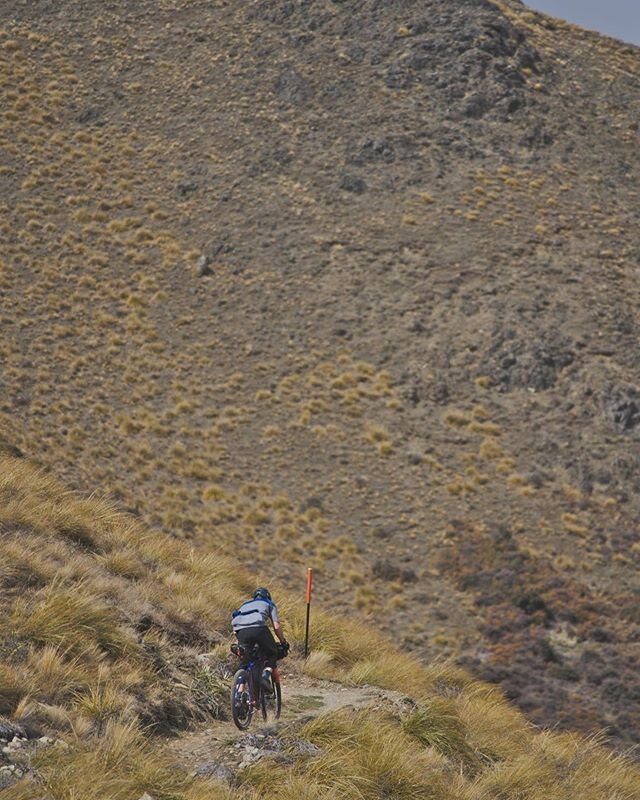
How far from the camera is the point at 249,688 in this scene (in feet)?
27.8

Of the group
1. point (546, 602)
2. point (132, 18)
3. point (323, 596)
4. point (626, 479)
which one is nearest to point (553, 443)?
point (626, 479)

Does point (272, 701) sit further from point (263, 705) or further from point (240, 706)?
point (240, 706)

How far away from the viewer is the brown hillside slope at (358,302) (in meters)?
27.4

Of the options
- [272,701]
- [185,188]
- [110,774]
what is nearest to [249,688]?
[272,701]

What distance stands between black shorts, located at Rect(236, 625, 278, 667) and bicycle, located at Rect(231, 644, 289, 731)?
5 centimetres

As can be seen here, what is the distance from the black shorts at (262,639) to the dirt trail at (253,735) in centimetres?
63

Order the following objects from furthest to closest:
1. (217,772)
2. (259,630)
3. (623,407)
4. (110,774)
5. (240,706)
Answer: (623,407), (259,630), (240,706), (217,772), (110,774)

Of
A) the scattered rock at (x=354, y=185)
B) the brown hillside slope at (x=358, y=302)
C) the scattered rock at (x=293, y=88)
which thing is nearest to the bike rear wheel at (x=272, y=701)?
the brown hillside slope at (x=358, y=302)

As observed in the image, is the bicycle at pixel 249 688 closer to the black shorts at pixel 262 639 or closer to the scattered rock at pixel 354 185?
the black shorts at pixel 262 639

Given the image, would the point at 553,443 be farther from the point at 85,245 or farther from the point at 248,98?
the point at 248,98

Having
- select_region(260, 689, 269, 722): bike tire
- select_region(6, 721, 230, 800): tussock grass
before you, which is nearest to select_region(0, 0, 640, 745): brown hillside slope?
select_region(260, 689, 269, 722): bike tire

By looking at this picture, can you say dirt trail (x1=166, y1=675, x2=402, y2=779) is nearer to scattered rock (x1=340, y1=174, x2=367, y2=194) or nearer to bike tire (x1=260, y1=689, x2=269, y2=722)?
bike tire (x1=260, y1=689, x2=269, y2=722)

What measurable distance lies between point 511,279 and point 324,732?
31.1 metres

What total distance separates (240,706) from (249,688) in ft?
0.60
